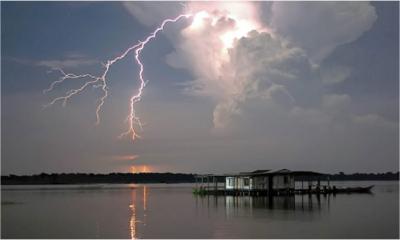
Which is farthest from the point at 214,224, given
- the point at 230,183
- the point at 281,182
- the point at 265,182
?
the point at 230,183

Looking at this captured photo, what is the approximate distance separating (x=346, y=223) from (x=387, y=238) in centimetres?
654

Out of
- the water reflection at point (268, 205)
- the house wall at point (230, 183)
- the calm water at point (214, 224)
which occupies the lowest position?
the calm water at point (214, 224)

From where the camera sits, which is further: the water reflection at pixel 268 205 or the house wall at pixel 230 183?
the house wall at pixel 230 183

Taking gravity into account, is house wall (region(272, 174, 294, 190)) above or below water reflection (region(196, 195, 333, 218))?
above

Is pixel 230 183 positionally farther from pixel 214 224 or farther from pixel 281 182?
pixel 214 224

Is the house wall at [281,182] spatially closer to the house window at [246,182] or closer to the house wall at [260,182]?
the house wall at [260,182]

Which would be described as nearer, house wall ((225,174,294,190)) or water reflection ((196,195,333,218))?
water reflection ((196,195,333,218))

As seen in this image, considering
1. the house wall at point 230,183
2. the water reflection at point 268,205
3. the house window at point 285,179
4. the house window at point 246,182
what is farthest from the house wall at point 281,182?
the house wall at point 230,183

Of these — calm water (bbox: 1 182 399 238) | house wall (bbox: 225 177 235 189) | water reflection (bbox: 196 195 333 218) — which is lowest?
calm water (bbox: 1 182 399 238)

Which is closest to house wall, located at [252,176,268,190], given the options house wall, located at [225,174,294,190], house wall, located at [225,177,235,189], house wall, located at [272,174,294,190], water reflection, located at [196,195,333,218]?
house wall, located at [225,174,294,190]

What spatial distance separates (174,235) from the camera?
3005 cm

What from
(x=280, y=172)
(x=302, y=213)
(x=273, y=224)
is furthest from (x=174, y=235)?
(x=280, y=172)

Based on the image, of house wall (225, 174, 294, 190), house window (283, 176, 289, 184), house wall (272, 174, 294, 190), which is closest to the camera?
house wall (272, 174, 294, 190)

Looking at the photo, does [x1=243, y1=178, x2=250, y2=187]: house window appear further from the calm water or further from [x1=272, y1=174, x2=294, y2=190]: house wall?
the calm water
